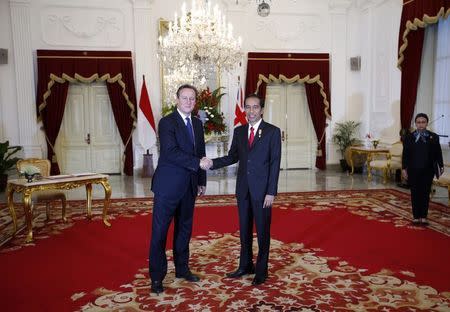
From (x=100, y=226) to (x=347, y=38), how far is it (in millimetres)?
7983

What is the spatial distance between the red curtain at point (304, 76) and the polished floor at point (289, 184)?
1269mm

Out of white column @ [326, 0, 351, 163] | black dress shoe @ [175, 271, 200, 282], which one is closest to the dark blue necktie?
black dress shoe @ [175, 271, 200, 282]

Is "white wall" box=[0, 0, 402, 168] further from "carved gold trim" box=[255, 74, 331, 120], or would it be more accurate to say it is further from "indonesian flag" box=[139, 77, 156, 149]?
"carved gold trim" box=[255, 74, 331, 120]

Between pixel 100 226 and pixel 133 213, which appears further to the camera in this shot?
pixel 133 213

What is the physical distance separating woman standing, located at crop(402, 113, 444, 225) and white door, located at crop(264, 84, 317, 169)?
549 centimetres

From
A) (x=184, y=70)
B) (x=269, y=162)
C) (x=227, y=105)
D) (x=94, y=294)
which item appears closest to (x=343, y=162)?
(x=227, y=105)

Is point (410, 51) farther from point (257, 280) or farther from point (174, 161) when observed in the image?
point (174, 161)

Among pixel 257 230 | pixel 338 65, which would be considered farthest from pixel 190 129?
pixel 338 65

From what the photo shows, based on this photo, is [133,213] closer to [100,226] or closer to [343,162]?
[100,226]

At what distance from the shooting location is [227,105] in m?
9.78

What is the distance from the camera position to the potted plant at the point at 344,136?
10016 millimetres

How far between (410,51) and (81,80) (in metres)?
7.03

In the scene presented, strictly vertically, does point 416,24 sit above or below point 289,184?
above

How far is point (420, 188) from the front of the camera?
4.90 meters
